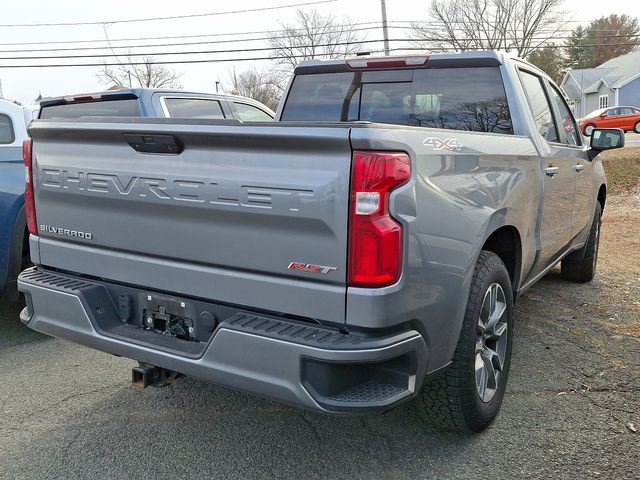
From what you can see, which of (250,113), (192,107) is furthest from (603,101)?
(192,107)

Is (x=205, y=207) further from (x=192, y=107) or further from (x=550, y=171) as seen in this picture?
(x=192, y=107)

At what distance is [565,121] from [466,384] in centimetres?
297

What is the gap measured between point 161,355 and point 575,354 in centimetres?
294

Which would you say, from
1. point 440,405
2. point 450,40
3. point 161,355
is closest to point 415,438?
point 440,405

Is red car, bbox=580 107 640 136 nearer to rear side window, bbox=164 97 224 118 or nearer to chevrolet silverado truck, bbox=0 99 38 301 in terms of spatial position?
rear side window, bbox=164 97 224 118

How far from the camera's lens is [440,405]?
2.85 m

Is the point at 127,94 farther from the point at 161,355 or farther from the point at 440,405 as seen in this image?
the point at 440,405

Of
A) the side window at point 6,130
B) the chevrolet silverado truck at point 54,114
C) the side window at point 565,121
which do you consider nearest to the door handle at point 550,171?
the side window at point 565,121

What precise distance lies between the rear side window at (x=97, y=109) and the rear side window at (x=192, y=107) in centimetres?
35

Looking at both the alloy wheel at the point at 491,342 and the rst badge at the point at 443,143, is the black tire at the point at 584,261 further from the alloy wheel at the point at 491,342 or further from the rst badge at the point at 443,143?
the rst badge at the point at 443,143

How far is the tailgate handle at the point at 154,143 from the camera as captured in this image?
254cm

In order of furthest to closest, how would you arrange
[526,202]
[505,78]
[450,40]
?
1. [450,40]
2. [505,78]
3. [526,202]

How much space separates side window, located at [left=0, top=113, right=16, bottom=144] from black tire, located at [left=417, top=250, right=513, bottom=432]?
4.35 m

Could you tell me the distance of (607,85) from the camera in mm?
48000
